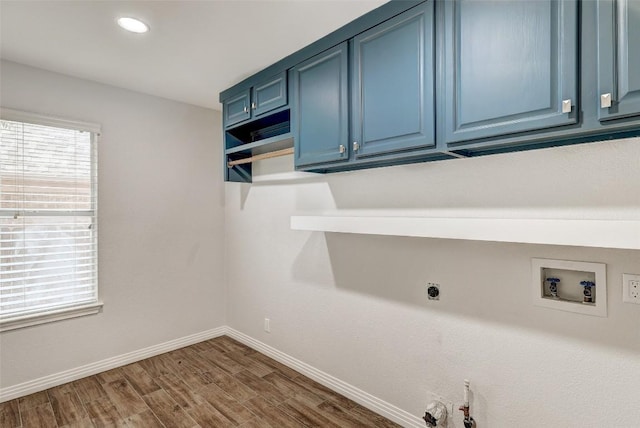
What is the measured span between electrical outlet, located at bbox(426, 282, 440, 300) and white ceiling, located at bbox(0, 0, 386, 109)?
165 centimetres

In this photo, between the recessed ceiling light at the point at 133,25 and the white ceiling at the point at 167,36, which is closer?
the white ceiling at the point at 167,36

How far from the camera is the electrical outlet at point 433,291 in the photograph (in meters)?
2.05

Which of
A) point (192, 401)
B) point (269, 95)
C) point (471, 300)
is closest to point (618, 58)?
point (471, 300)

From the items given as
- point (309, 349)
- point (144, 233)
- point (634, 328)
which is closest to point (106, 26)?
point (144, 233)

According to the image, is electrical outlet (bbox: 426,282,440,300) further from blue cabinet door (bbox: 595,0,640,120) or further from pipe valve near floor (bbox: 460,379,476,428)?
blue cabinet door (bbox: 595,0,640,120)

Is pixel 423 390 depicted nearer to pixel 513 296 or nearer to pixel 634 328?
pixel 513 296

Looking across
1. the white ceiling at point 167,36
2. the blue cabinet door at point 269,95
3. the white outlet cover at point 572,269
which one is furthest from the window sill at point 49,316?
the white outlet cover at point 572,269

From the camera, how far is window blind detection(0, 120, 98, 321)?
2617mm

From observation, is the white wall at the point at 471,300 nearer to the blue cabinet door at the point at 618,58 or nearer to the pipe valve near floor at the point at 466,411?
the pipe valve near floor at the point at 466,411

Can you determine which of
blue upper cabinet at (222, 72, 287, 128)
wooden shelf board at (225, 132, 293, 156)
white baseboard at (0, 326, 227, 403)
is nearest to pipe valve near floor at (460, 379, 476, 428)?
wooden shelf board at (225, 132, 293, 156)

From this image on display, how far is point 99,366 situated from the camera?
3.01 m

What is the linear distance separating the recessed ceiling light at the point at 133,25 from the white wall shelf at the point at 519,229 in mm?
1748

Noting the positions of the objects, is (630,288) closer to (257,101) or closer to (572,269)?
(572,269)

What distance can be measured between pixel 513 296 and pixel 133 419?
8.38 ft
